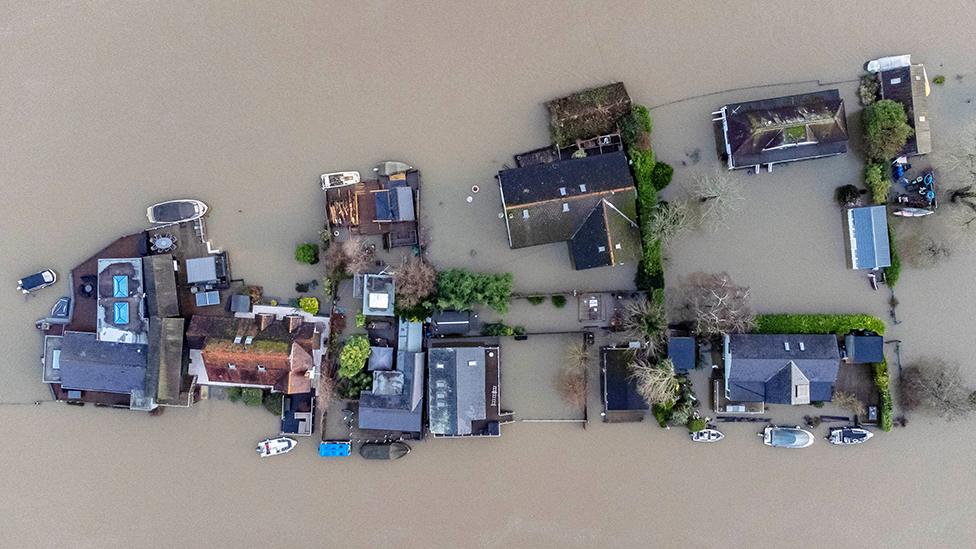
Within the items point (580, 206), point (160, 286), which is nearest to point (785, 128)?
point (580, 206)

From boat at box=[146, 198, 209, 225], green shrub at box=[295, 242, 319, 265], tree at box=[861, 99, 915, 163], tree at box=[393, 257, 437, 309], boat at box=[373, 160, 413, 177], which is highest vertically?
tree at box=[861, 99, 915, 163]

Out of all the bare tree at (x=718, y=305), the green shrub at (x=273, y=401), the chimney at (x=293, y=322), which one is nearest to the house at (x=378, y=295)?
the chimney at (x=293, y=322)

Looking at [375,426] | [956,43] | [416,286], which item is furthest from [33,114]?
[956,43]

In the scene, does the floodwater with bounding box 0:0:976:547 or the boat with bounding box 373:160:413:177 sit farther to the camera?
the boat with bounding box 373:160:413:177

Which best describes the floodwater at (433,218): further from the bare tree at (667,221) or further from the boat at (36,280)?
the bare tree at (667,221)

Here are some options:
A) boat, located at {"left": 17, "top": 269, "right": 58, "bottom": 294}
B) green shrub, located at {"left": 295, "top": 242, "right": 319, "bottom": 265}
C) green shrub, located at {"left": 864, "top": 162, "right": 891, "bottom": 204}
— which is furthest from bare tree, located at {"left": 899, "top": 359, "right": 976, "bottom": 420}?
boat, located at {"left": 17, "top": 269, "right": 58, "bottom": 294}

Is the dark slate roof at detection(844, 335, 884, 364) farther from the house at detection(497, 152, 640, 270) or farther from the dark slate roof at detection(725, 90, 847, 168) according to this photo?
the house at detection(497, 152, 640, 270)

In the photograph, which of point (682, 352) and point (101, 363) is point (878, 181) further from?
point (101, 363)
